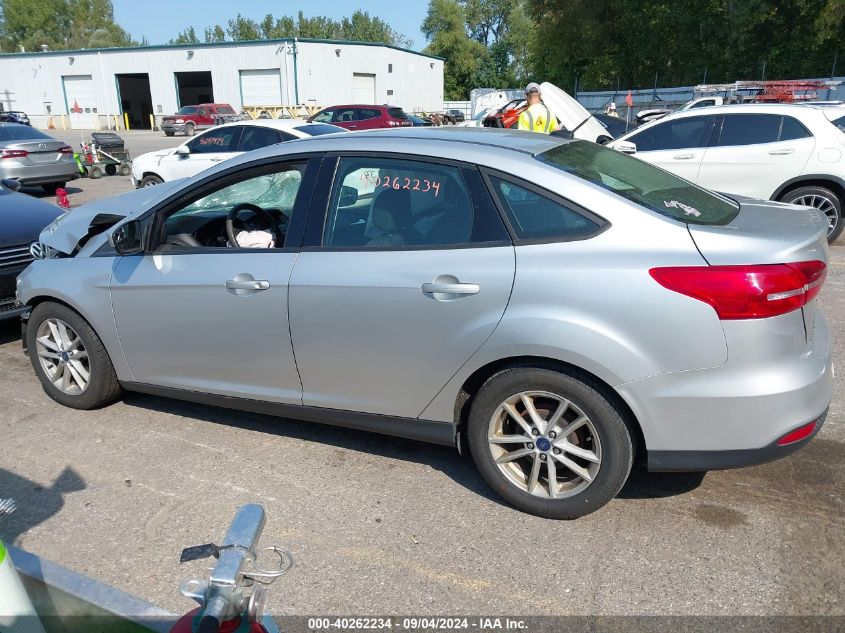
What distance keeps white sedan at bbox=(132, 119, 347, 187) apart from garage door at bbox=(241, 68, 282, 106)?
32790 mm

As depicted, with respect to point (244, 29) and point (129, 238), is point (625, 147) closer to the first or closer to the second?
point (129, 238)

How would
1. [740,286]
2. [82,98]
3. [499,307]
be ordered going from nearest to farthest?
[740,286] → [499,307] → [82,98]

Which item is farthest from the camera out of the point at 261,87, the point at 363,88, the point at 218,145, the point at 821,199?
the point at 363,88

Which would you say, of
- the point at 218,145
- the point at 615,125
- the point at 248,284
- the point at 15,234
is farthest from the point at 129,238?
the point at 615,125

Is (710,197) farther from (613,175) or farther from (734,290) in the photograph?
(734,290)

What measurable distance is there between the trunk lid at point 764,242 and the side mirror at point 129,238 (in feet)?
9.42

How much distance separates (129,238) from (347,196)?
4.35 ft

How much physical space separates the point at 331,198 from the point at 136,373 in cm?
165

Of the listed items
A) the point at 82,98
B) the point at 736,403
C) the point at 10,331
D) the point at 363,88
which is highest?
the point at 363,88

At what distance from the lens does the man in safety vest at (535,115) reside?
29.7ft

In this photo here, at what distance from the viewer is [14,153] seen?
13.7 metres

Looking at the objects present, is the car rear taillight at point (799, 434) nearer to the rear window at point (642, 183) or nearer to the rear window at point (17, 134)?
the rear window at point (642, 183)

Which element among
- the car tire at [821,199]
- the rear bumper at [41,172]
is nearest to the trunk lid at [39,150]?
the rear bumper at [41,172]

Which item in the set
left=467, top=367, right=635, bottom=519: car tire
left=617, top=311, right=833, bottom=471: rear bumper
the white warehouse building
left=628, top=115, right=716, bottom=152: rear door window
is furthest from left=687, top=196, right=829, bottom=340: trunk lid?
the white warehouse building
